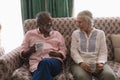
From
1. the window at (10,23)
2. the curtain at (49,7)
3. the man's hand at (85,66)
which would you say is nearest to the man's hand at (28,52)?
the man's hand at (85,66)

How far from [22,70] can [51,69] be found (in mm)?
346

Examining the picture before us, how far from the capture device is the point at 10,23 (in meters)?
3.81

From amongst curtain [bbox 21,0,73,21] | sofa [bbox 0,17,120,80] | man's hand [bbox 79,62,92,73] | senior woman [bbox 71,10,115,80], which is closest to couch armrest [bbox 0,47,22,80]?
sofa [bbox 0,17,120,80]

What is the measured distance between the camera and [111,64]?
280cm

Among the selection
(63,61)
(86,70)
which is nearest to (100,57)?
(86,70)

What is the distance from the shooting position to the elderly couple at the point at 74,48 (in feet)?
8.29

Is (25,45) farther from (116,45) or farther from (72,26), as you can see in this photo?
(116,45)

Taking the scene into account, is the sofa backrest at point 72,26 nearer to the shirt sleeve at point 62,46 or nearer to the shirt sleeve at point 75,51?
the shirt sleeve at point 62,46

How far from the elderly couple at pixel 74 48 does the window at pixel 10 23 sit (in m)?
0.98

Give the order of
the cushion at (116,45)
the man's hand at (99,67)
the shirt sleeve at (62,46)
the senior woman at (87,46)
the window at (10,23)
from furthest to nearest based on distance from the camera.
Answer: the window at (10,23) → the cushion at (116,45) → the shirt sleeve at (62,46) → the senior woman at (87,46) → the man's hand at (99,67)

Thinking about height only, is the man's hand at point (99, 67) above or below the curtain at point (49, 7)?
below

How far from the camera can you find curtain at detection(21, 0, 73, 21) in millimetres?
3480

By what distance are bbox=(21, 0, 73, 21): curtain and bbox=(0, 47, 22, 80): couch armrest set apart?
934 mm

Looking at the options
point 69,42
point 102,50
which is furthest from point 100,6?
point 102,50
